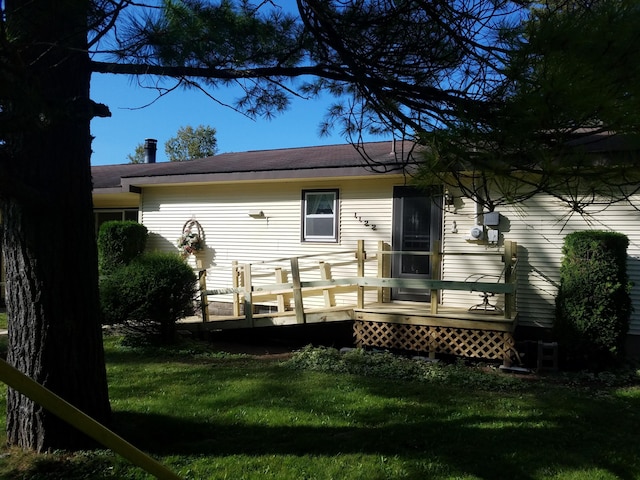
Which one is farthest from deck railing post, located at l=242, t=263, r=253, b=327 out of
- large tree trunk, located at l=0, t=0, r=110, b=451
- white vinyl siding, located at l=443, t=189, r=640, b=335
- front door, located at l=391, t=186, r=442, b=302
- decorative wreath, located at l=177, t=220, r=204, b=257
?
large tree trunk, located at l=0, t=0, r=110, b=451

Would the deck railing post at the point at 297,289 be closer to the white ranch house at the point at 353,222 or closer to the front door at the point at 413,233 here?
the white ranch house at the point at 353,222

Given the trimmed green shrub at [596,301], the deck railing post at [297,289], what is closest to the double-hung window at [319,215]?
Result: the deck railing post at [297,289]

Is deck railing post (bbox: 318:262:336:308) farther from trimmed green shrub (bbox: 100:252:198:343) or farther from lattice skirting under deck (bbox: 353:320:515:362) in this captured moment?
trimmed green shrub (bbox: 100:252:198:343)

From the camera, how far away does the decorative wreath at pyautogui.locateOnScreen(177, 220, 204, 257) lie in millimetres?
10766

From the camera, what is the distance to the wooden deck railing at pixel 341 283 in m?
7.07

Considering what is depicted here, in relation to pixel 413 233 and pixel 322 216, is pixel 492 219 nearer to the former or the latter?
pixel 413 233

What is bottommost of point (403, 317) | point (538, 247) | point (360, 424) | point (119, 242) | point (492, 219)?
point (360, 424)

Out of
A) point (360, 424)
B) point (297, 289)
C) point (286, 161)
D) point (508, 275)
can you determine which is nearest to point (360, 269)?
point (297, 289)

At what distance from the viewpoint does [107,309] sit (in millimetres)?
7504

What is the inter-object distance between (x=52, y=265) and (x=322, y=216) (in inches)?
256

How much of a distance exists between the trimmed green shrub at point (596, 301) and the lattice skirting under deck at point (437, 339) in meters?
0.86

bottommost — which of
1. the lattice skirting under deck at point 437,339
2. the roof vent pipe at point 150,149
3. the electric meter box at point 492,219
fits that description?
the lattice skirting under deck at point 437,339

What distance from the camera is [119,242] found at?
11.0 m

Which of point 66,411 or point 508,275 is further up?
point 508,275
